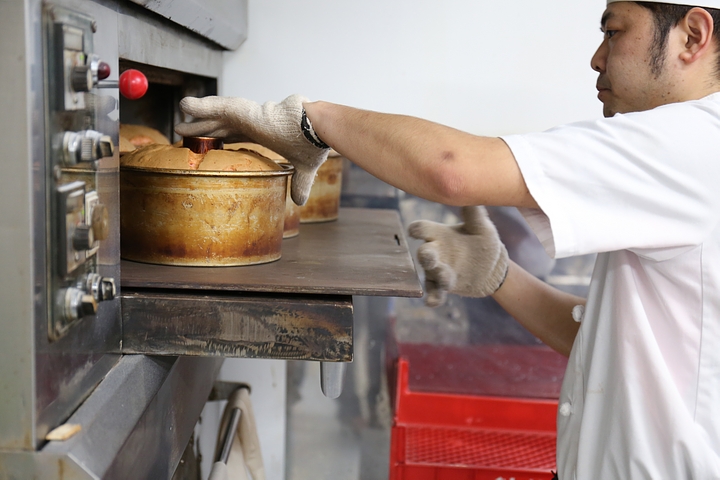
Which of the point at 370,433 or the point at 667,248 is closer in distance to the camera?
the point at 667,248

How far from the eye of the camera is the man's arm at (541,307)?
160 centimetres

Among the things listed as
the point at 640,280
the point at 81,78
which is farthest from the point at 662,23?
the point at 81,78

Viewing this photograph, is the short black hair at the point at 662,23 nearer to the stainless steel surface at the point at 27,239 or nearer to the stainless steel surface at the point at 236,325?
the stainless steel surface at the point at 236,325

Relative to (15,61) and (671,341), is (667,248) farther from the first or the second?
(15,61)

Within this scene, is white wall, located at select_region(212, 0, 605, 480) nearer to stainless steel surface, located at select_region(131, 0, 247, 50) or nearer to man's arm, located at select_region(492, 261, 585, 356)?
stainless steel surface, located at select_region(131, 0, 247, 50)

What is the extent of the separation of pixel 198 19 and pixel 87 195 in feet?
2.49

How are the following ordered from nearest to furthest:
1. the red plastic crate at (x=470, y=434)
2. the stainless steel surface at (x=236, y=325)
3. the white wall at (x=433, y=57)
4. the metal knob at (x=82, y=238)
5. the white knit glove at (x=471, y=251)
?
the metal knob at (x=82, y=238)
the stainless steel surface at (x=236, y=325)
the white knit glove at (x=471, y=251)
the red plastic crate at (x=470, y=434)
the white wall at (x=433, y=57)

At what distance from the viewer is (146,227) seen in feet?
3.84

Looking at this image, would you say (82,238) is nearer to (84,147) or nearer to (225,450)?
(84,147)

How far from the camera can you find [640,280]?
1.20 m

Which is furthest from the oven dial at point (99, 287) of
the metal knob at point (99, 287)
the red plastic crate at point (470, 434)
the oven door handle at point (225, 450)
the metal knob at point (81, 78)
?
the red plastic crate at point (470, 434)

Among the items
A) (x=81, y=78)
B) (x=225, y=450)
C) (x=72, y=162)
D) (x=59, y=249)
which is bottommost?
(x=225, y=450)

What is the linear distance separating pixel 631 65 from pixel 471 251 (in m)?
0.54

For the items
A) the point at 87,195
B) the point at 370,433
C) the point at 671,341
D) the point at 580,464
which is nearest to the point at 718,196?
the point at 671,341
